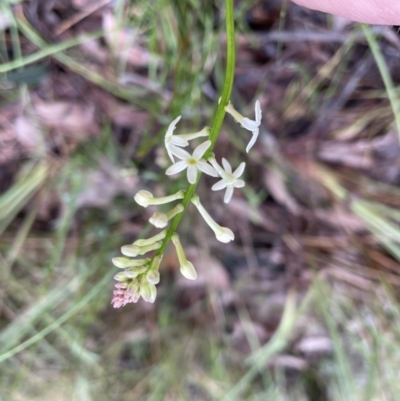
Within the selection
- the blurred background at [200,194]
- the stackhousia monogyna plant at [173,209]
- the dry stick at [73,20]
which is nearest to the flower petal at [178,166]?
the stackhousia monogyna plant at [173,209]

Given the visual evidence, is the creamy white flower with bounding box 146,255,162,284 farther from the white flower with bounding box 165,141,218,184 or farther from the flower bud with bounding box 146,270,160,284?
the white flower with bounding box 165,141,218,184

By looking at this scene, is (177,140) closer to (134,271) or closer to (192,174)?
(192,174)

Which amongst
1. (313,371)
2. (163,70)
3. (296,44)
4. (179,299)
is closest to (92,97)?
(163,70)

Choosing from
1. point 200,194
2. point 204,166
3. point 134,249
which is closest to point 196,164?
point 204,166

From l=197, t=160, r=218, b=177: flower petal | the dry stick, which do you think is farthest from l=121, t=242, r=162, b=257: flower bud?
→ the dry stick

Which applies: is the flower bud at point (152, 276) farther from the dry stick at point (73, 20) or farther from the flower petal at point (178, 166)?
the dry stick at point (73, 20)
